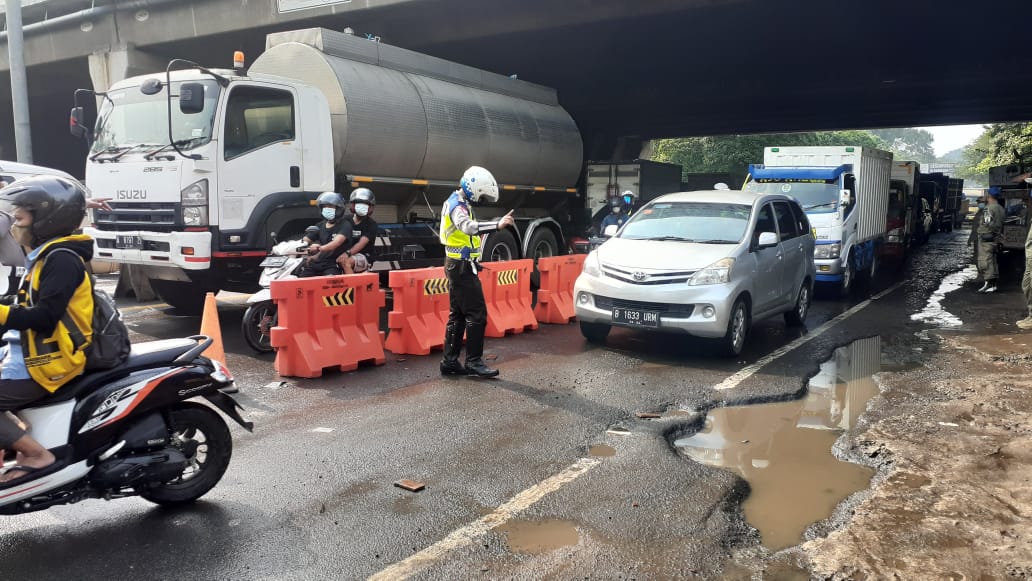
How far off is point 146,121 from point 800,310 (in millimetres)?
8589

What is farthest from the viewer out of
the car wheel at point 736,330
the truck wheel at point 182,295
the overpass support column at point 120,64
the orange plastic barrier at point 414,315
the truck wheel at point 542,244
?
the overpass support column at point 120,64

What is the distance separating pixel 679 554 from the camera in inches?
152

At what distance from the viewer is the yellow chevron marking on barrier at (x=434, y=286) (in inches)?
345

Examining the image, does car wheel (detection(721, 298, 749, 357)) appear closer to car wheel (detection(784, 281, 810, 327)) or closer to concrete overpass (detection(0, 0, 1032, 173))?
car wheel (detection(784, 281, 810, 327))

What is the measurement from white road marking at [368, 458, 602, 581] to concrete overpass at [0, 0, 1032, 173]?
43.9ft

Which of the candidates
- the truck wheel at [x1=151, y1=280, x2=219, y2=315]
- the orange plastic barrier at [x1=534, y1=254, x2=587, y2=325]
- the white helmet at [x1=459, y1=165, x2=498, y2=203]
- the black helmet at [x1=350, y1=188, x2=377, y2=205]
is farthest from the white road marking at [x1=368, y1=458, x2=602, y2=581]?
the truck wheel at [x1=151, y1=280, x2=219, y2=315]

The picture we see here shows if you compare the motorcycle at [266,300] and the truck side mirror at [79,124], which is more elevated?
the truck side mirror at [79,124]

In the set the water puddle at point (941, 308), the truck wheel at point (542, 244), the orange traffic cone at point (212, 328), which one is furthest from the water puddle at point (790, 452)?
the truck wheel at point (542, 244)

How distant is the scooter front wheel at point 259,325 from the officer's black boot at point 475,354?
224 cm

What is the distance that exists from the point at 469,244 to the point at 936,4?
1389 centimetres

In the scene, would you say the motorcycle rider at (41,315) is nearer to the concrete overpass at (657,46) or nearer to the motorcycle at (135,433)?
the motorcycle at (135,433)

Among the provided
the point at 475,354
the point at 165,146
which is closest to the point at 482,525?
the point at 475,354

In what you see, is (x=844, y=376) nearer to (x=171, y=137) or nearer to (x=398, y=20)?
(x=171, y=137)

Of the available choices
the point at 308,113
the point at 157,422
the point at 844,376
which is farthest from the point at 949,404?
the point at 308,113
